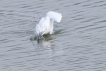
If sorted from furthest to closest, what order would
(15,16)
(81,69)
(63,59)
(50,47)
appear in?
(15,16) → (50,47) → (63,59) → (81,69)

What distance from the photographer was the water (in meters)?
17.4

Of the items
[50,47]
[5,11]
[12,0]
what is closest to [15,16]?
[5,11]

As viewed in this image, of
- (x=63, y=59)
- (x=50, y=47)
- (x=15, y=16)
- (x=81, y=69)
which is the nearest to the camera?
(x=81, y=69)

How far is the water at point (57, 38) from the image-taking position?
1739 centimetres

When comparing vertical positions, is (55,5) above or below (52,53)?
above

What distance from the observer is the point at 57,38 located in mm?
20328

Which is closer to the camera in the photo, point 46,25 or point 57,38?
point 57,38

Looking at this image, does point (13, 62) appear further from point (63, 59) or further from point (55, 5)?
point (55, 5)

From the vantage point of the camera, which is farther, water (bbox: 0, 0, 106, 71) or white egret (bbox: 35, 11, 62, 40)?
white egret (bbox: 35, 11, 62, 40)

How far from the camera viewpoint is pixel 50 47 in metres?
19.3

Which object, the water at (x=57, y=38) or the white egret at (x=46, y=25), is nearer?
the water at (x=57, y=38)

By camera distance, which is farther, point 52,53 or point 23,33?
point 23,33

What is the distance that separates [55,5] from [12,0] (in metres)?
2.54

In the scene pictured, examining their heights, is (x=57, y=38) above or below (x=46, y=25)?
below
